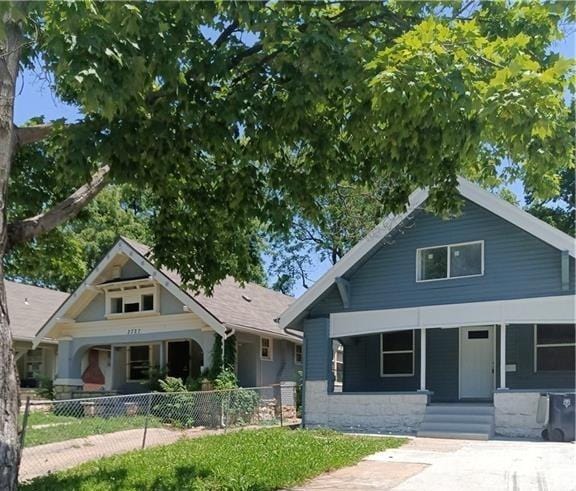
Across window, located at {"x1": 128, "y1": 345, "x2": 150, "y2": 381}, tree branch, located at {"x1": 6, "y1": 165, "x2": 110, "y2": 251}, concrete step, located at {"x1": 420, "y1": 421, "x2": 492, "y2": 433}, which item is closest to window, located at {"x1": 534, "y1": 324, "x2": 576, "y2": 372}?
concrete step, located at {"x1": 420, "y1": 421, "x2": 492, "y2": 433}

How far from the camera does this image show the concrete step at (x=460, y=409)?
53.1 ft

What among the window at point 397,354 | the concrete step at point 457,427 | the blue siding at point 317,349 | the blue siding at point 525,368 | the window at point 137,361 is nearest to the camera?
the concrete step at point 457,427

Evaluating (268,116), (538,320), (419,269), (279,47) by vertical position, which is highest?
(279,47)

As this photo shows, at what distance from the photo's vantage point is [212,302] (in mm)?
22469

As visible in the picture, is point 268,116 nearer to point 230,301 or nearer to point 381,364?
point 381,364

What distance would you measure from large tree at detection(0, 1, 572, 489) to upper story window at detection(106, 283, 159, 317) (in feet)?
45.0

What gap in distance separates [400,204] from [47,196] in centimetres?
543

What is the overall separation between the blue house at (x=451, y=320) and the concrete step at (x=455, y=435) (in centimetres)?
4

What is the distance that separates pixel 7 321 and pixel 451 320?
1291 cm

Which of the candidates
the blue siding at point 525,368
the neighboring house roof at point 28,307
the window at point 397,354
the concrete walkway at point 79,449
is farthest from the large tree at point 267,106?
the neighboring house roof at point 28,307

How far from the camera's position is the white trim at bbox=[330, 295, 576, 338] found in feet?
52.7

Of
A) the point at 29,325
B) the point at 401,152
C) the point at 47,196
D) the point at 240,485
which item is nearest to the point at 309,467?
the point at 240,485

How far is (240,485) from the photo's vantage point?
8555 millimetres

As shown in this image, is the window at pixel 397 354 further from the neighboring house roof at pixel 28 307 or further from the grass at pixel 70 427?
the neighboring house roof at pixel 28 307
